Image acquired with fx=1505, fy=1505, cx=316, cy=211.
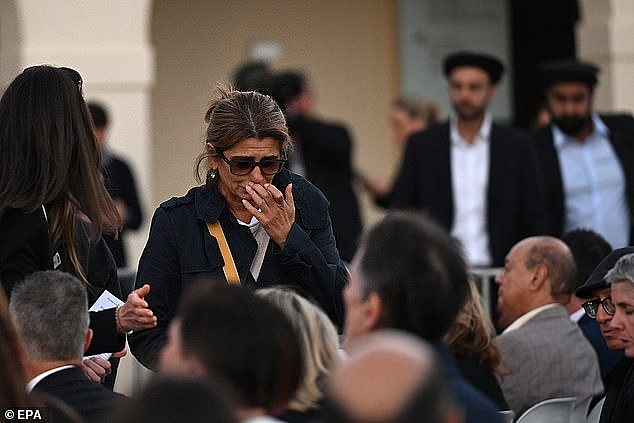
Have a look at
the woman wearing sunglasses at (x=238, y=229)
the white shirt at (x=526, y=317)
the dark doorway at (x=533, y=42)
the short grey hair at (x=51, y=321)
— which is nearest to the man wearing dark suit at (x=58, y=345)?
the short grey hair at (x=51, y=321)

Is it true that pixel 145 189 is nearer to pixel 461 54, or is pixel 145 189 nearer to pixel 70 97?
pixel 461 54

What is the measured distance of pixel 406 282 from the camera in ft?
10.2

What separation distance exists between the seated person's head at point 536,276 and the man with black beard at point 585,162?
90.8 inches

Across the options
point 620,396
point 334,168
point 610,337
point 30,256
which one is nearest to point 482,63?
point 334,168

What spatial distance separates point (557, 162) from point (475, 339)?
3512 mm

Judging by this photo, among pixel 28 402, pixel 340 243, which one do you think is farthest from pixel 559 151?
pixel 28 402

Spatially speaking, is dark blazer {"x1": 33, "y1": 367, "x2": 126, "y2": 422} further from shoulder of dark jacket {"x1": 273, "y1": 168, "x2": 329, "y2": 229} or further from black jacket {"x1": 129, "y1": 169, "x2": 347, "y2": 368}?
shoulder of dark jacket {"x1": 273, "y1": 168, "x2": 329, "y2": 229}

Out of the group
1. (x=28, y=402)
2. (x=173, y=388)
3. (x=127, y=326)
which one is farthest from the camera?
Result: (x=127, y=326)

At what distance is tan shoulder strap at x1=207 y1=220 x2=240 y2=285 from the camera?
183 inches

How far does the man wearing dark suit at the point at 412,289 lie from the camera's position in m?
3.10

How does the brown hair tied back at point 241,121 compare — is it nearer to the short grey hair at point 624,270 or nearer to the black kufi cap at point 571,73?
A: the short grey hair at point 624,270

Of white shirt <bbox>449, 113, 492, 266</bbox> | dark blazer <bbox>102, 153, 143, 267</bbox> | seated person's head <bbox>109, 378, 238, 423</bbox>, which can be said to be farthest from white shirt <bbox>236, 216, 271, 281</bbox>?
dark blazer <bbox>102, 153, 143, 267</bbox>

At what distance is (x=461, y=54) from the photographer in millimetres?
8344

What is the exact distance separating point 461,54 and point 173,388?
20.2 feet
